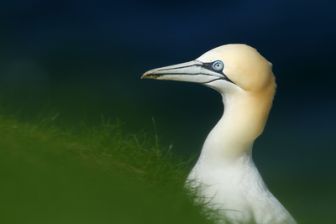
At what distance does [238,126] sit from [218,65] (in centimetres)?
52

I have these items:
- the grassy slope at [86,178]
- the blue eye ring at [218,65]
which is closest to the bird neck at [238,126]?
the blue eye ring at [218,65]

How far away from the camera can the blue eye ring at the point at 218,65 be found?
36.3ft

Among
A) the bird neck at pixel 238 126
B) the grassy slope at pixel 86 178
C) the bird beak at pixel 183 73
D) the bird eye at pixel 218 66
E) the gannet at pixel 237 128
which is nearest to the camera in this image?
the grassy slope at pixel 86 178

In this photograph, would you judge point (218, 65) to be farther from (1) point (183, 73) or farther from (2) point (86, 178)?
(2) point (86, 178)

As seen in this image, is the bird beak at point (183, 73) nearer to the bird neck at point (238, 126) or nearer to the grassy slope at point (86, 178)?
the bird neck at point (238, 126)

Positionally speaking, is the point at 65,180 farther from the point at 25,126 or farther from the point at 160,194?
the point at 25,126

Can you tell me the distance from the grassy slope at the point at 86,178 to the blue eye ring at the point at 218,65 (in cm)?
116

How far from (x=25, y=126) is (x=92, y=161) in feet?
1.72

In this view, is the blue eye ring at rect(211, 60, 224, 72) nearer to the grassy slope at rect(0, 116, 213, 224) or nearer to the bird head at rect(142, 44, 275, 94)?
the bird head at rect(142, 44, 275, 94)

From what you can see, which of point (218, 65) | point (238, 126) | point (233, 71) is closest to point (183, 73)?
point (218, 65)

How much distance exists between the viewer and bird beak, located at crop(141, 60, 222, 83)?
36.7ft

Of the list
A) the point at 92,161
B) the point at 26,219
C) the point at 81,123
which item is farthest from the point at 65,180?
the point at 81,123

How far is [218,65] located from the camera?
11.1 meters

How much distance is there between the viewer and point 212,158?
10727mm
